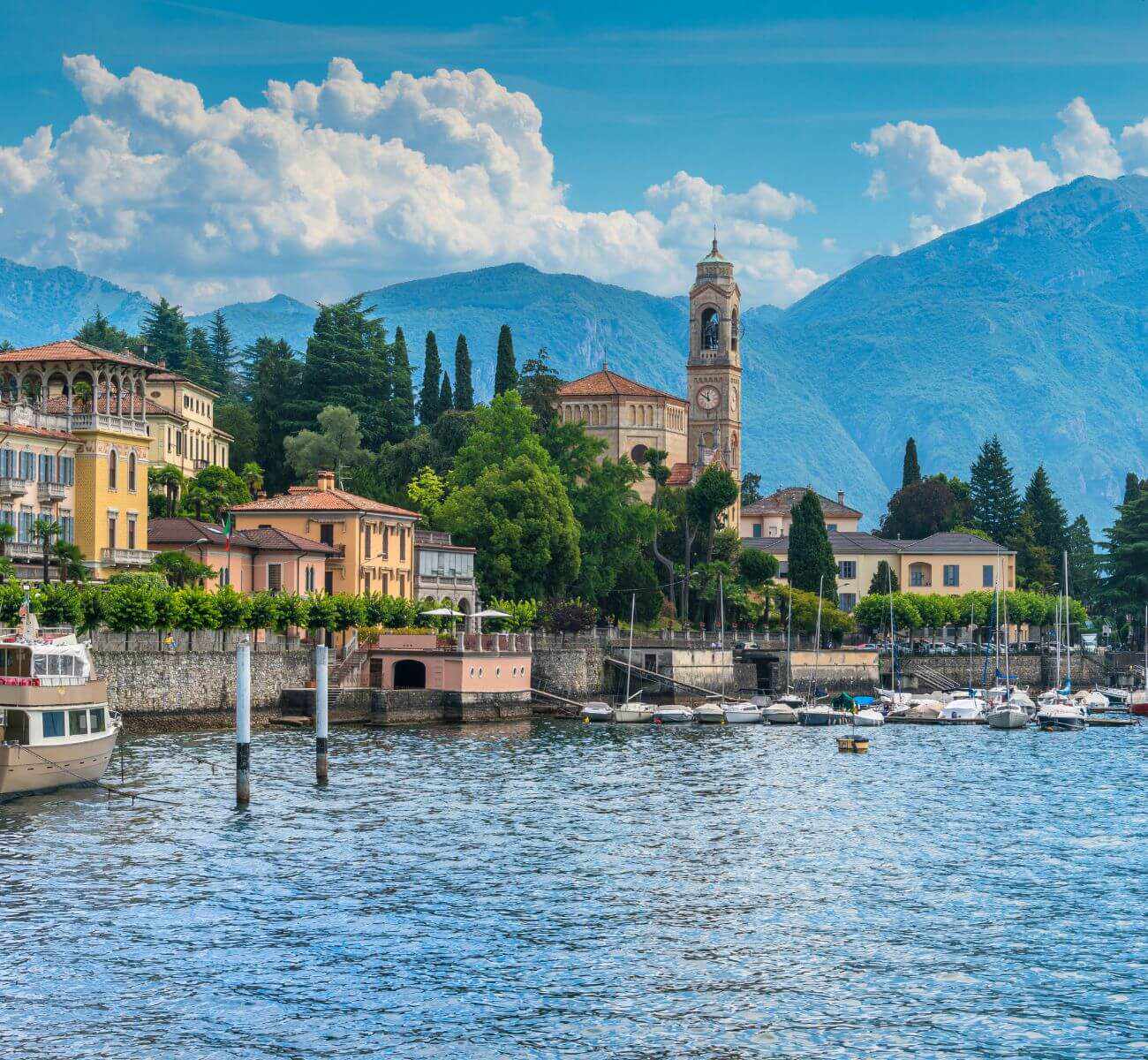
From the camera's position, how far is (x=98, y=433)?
89.4 metres

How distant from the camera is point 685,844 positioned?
5366cm

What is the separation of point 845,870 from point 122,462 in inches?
2116

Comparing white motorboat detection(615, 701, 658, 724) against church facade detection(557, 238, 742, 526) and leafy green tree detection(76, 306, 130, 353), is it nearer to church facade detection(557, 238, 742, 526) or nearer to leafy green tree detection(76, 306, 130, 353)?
church facade detection(557, 238, 742, 526)

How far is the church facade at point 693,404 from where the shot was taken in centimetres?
16688

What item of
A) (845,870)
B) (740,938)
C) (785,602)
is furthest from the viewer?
(785,602)

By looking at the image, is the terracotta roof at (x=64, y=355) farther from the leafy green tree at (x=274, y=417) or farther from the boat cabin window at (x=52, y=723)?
the leafy green tree at (x=274, y=417)

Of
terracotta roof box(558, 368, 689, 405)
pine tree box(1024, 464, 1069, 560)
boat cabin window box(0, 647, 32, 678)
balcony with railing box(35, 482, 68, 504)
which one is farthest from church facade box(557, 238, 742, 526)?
boat cabin window box(0, 647, 32, 678)

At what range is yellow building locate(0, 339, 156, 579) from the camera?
89.2m

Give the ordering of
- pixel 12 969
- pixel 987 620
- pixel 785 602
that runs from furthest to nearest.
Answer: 1. pixel 987 620
2. pixel 785 602
3. pixel 12 969

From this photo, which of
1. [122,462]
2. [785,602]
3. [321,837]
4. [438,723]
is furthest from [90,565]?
[785,602]

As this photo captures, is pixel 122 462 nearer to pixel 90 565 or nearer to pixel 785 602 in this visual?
pixel 90 565

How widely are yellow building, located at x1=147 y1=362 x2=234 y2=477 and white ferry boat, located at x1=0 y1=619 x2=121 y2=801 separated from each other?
203 feet

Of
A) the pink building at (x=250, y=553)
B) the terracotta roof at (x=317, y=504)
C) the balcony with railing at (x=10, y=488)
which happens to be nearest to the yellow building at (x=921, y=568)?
the terracotta roof at (x=317, y=504)

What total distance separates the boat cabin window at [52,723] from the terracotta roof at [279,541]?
4308cm
